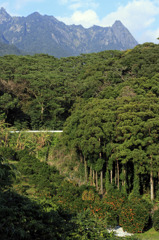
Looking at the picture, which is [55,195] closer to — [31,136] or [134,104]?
[134,104]

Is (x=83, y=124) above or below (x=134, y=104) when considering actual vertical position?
below

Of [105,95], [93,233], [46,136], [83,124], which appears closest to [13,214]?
[93,233]

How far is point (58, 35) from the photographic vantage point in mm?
115000

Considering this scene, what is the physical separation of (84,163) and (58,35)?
366 feet

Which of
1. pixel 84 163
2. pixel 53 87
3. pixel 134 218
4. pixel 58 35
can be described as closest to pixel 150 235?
pixel 134 218

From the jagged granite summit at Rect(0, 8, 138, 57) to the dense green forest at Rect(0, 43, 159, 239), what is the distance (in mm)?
82310

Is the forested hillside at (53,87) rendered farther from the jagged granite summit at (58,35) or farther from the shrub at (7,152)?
the jagged granite summit at (58,35)

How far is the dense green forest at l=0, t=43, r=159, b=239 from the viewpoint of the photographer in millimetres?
3928

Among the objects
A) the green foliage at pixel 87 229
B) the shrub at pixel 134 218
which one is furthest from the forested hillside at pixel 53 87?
the green foliage at pixel 87 229

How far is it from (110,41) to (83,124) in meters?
122

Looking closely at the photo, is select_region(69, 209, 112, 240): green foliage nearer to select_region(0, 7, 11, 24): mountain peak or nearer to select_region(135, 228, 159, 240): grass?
select_region(135, 228, 159, 240): grass

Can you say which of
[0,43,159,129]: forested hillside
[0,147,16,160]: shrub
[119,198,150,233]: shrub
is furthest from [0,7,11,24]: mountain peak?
[119,198,150,233]: shrub

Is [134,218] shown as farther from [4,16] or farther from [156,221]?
[4,16]

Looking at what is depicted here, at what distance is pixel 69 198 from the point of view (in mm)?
8531
